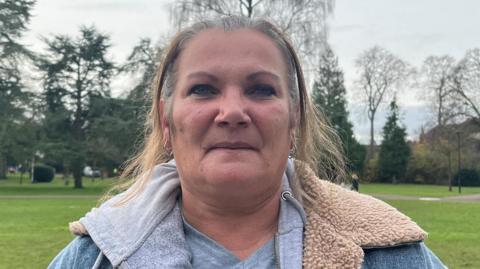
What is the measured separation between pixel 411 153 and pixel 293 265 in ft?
187

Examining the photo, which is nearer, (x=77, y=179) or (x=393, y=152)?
(x=77, y=179)

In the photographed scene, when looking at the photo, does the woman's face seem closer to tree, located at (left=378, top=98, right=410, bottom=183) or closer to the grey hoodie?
the grey hoodie

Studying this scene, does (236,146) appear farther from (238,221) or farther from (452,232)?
(452,232)

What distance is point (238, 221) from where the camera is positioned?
71.9 inches

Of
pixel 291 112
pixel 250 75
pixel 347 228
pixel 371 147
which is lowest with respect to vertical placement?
pixel 347 228

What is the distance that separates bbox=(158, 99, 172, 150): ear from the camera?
1911 millimetres

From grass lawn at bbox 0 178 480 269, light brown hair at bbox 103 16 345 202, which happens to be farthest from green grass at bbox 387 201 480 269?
light brown hair at bbox 103 16 345 202

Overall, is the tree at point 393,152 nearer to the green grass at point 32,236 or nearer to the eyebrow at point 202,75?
the green grass at point 32,236

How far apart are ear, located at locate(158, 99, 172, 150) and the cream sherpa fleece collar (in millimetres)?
510

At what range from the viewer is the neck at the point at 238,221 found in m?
1.79

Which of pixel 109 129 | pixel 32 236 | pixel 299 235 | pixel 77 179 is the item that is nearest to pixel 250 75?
pixel 299 235

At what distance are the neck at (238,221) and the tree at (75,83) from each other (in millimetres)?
41106

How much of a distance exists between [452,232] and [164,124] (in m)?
13.0

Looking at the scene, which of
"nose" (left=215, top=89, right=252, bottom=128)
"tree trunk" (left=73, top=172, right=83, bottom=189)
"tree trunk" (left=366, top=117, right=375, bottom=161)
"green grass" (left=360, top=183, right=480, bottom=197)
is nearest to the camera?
"nose" (left=215, top=89, right=252, bottom=128)
